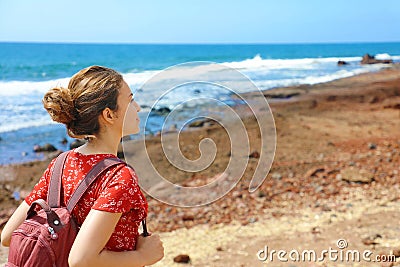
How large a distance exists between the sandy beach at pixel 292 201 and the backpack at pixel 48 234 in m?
1.92

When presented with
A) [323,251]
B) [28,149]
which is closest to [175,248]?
[323,251]

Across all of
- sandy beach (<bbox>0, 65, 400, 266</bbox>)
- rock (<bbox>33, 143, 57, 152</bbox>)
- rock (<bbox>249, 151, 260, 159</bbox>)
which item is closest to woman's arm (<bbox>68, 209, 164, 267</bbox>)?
sandy beach (<bbox>0, 65, 400, 266</bbox>)

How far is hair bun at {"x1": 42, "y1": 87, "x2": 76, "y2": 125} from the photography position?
4.73 feet

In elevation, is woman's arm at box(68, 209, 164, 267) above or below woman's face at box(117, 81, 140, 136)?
below

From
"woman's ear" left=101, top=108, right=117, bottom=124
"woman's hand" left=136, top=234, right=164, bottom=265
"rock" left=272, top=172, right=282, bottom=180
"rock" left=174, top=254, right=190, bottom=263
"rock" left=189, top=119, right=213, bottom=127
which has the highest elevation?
"woman's ear" left=101, top=108, right=117, bottom=124

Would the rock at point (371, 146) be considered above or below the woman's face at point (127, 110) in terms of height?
below

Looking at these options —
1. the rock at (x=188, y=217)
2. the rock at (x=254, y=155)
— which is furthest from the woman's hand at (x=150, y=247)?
the rock at (x=254, y=155)

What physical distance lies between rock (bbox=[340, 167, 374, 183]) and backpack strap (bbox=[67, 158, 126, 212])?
15.9 feet

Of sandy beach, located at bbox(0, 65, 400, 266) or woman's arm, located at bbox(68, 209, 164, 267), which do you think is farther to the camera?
sandy beach, located at bbox(0, 65, 400, 266)

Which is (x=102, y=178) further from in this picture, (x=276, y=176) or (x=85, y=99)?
(x=276, y=176)

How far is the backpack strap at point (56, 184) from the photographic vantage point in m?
1.44

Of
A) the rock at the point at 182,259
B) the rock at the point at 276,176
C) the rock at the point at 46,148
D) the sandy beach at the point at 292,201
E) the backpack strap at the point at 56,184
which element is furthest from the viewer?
the rock at the point at 46,148

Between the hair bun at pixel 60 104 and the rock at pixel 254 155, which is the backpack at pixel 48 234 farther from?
the rock at pixel 254 155

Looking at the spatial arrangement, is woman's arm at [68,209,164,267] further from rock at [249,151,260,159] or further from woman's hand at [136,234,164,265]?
rock at [249,151,260,159]
